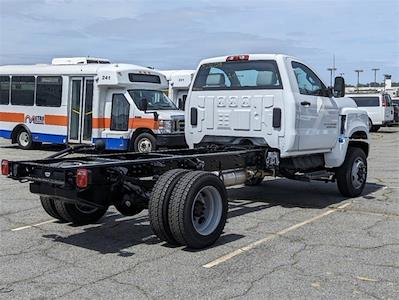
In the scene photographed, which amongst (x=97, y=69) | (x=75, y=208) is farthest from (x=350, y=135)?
(x=97, y=69)

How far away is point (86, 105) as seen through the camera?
17.5 m

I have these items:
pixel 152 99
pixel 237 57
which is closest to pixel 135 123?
pixel 152 99

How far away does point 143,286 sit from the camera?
4898mm

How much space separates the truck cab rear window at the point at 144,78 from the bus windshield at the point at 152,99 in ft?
1.23

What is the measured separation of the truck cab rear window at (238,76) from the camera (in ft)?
27.9

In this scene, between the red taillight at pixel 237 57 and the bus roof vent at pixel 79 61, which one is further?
the bus roof vent at pixel 79 61

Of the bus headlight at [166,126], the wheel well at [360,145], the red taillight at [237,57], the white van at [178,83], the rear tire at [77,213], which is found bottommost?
the rear tire at [77,213]

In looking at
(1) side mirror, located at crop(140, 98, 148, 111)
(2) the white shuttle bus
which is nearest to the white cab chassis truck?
(2) the white shuttle bus

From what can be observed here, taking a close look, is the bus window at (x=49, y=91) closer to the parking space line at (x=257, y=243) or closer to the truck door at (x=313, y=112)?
the truck door at (x=313, y=112)

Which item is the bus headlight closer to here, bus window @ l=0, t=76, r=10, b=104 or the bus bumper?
the bus bumper

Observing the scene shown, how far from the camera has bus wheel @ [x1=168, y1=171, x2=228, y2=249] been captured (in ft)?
19.4

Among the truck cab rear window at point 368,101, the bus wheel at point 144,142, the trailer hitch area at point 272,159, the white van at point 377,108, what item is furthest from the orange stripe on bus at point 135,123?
the truck cab rear window at point 368,101

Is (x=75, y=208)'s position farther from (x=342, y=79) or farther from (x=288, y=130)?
(x=342, y=79)

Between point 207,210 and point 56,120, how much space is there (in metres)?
12.8
